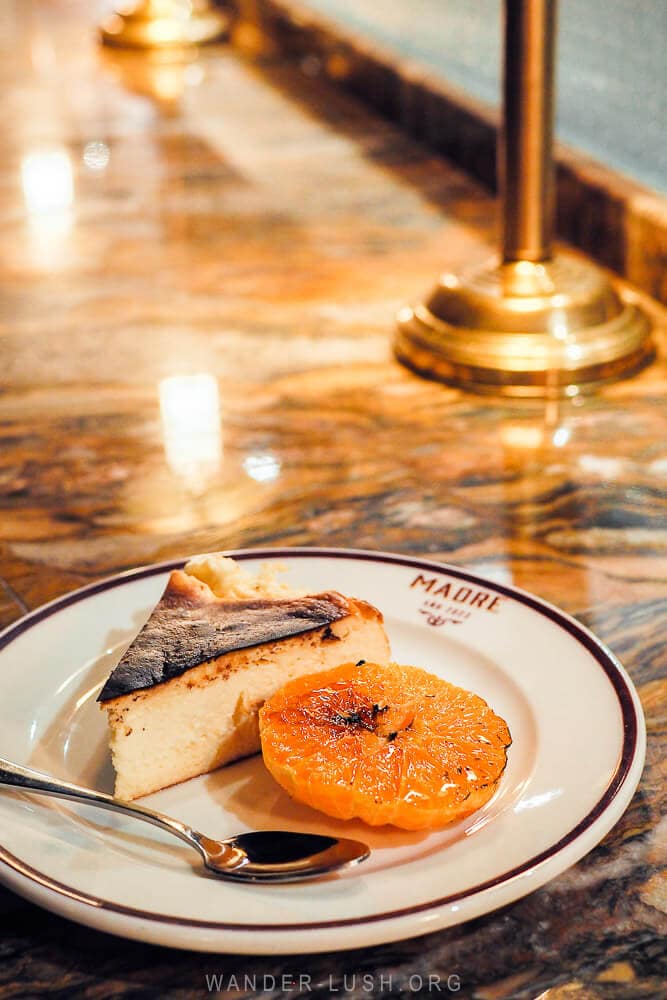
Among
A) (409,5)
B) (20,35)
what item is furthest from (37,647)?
(20,35)

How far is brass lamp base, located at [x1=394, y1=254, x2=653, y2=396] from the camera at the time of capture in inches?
40.8

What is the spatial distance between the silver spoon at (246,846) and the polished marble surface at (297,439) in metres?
0.03

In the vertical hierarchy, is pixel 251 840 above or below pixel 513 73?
below

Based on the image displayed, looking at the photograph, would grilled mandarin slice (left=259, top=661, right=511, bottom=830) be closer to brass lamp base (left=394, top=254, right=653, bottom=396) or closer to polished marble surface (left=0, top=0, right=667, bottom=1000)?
polished marble surface (left=0, top=0, right=667, bottom=1000)

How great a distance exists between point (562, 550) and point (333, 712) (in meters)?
0.30

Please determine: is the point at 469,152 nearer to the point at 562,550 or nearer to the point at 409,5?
the point at 409,5

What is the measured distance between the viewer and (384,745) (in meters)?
0.52

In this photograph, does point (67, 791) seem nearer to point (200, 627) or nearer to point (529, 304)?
point (200, 627)

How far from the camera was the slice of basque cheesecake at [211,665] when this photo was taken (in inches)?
22.4

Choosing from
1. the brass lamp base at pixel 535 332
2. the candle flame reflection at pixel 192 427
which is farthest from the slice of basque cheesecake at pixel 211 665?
the brass lamp base at pixel 535 332

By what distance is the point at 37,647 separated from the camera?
2.11ft

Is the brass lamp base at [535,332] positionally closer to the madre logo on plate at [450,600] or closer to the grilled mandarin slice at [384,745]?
the madre logo on plate at [450,600]

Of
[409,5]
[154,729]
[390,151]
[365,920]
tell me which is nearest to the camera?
[365,920]

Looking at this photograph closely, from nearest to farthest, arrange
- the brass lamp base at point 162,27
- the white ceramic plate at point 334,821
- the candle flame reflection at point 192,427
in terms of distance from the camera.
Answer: the white ceramic plate at point 334,821 < the candle flame reflection at point 192,427 < the brass lamp base at point 162,27
